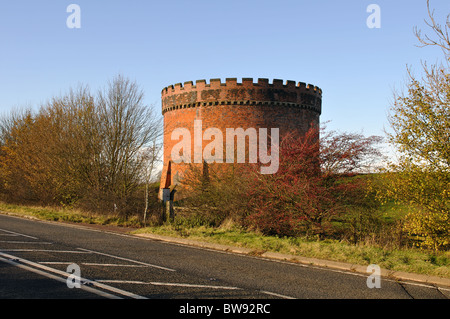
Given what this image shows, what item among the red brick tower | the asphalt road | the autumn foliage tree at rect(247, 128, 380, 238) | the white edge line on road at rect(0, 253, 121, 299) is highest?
the red brick tower

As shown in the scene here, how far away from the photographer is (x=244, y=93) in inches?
1172

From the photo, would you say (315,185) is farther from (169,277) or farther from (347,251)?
(169,277)

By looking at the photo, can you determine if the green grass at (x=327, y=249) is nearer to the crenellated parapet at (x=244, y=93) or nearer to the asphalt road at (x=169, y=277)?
the asphalt road at (x=169, y=277)

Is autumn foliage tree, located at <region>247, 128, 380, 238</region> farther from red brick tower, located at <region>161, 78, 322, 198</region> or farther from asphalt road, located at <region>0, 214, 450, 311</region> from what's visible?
red brick tower, located at <region>161, 78, 322, 198</region>

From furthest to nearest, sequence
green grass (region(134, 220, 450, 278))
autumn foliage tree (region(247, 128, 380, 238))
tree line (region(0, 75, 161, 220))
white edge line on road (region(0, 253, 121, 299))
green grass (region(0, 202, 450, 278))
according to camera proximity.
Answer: tree line (region(0, 75, 161, 220)) → autumn foliage tree (region(247, 128, 380, 238)) → green grass (region(0, 202, 450, 278)) → green grass (region(134, 220, 450, 278)) → white edge line on road (region(0, 253, 121, 299))

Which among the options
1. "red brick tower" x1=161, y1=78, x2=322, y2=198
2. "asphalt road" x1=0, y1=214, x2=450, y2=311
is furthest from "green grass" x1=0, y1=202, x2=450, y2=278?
"red brick tower" x1=161, y1=78, x2=322, y2=198

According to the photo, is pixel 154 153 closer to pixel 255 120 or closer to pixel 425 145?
pixel 255 120

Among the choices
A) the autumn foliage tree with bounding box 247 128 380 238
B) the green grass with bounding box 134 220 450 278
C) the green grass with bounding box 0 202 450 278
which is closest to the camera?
the green grass with bounding box 134 220 450 278

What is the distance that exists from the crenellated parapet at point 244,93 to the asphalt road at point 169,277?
20127mm

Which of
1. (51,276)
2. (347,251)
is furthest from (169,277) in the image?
(347,251)

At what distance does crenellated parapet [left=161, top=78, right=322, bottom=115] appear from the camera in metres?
29.8

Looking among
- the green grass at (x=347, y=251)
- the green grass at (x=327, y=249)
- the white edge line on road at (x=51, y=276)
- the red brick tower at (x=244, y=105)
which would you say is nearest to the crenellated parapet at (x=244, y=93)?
the red brick tower at (x=244, y=105)

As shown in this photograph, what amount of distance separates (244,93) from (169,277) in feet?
77.2

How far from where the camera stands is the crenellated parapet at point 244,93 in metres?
29.8
